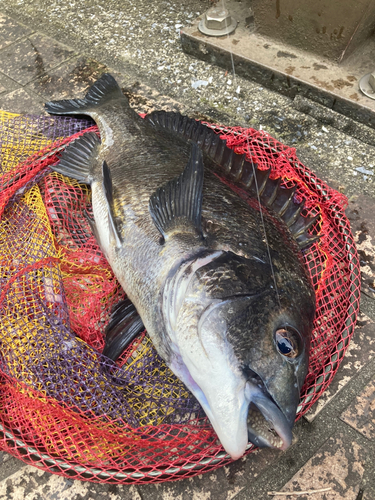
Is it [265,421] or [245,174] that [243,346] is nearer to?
[265,421]

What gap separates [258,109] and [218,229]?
8.73 ft

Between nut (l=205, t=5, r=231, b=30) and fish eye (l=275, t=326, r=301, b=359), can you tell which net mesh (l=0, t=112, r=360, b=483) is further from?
nut (l=205, t=5, r=231, b=30)

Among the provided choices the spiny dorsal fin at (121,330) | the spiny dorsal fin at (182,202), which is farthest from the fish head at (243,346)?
the spiny dorsal fin at (121,330)

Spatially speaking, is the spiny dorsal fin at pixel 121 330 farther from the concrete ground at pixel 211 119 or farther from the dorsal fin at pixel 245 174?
the dorsal fin at pixel 245 174

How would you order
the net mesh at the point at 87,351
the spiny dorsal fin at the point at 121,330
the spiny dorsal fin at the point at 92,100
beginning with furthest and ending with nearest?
the spiny dorsal fin at the point at 92,100 < the spiny dorsal fin at the point at 121,330 < the net mesh at the point at 87,351

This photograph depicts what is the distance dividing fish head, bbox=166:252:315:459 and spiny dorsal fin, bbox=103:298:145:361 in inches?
20.9

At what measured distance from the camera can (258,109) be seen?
417cm

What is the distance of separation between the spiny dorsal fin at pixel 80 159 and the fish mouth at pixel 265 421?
2100 millimetres

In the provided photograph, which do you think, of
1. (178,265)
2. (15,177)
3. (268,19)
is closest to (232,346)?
(178,265)

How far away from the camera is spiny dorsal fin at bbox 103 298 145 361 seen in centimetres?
235

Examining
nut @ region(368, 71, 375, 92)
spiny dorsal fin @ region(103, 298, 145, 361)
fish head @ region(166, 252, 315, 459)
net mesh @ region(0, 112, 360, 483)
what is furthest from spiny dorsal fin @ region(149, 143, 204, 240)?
nut @ region(368, 71, 375, 92)

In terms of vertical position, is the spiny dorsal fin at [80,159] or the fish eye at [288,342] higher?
the fish eye at [288,342]

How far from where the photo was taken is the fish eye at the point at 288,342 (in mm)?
1682

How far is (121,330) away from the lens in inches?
94.2
